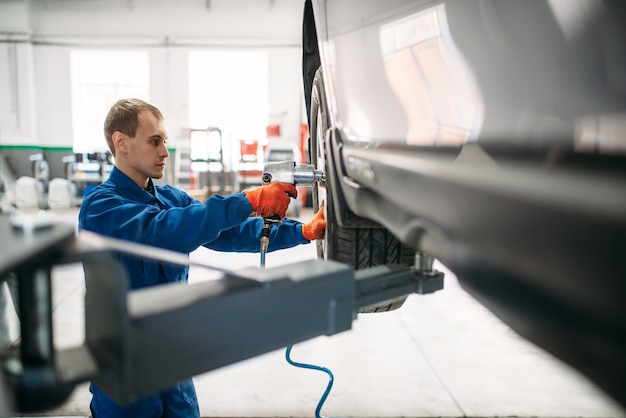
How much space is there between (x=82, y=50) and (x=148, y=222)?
359 inches

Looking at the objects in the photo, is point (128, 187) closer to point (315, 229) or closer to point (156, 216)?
point (156, 216)

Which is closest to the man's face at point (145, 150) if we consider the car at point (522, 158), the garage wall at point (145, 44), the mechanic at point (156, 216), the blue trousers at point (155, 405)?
the mechanic at point (156, 216)

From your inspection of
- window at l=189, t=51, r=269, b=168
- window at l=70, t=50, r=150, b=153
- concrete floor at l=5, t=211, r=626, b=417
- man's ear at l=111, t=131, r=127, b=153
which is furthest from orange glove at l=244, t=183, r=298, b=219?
window at l=70, t=50, r=150, b=153

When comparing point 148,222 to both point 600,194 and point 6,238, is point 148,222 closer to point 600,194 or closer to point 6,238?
point 6,238

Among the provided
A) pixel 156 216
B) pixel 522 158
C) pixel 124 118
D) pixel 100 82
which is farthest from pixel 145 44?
pixel 522 158

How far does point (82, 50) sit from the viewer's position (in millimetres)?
9195

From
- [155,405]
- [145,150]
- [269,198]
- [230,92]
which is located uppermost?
[230,92]

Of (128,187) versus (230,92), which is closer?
(128,187)

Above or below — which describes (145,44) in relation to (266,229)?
above

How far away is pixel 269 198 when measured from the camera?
1400 millimetres

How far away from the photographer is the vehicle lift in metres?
0.52

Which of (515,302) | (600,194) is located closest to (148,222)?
(515,302)

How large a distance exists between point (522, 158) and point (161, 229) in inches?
42.8

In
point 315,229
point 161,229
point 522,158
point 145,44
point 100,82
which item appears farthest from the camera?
point 100,82
